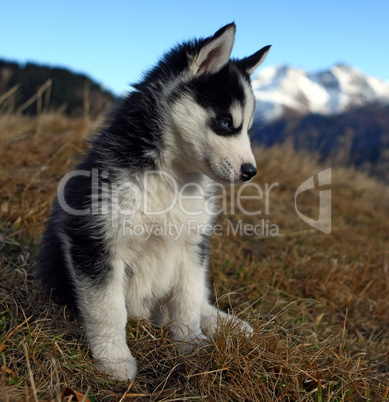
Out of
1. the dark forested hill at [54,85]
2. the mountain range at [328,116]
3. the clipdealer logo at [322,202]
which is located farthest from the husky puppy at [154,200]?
the dark forested hill at [54,85]

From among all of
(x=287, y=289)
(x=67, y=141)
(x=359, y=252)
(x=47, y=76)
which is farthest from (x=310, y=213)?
(x=47, y=76)

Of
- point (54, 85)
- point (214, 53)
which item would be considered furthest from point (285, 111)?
point (214, 53)

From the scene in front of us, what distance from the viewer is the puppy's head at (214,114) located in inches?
94.1

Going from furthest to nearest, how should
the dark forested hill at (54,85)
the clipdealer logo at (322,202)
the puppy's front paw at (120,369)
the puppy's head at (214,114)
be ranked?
the dark forested hill at (54,85), the clipdealer logo at (322,202), the puppy's head at (214,114), the puppy's front paw at (120,369)

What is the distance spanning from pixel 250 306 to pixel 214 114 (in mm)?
1198

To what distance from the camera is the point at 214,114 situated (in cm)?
243

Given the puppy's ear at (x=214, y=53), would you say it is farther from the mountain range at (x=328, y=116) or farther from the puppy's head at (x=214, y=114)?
the mountain range at (x=328, y=116)

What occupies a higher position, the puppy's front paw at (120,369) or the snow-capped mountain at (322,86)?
the snow-capped mountain at (322,86)

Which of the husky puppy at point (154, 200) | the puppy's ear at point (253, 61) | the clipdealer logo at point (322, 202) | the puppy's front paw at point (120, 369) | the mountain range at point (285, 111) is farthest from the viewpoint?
the mountain range at point (285, 111)

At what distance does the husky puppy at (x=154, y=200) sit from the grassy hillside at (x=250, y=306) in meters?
0.17

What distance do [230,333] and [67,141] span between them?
4.15 meters

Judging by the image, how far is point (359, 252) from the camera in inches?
189

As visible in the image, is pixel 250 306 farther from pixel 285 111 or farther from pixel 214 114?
pixel 285 111

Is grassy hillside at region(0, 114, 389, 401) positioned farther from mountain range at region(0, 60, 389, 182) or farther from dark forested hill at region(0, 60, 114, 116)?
dark forested hill at region(0, 60, 114, 116)
